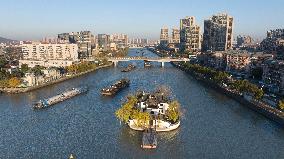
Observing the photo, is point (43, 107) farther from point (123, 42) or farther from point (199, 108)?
point (123, 42)

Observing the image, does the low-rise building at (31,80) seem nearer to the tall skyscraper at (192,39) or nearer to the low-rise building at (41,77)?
the low-rise building at (41,77)

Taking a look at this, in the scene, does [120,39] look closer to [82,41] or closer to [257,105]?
[82,41]

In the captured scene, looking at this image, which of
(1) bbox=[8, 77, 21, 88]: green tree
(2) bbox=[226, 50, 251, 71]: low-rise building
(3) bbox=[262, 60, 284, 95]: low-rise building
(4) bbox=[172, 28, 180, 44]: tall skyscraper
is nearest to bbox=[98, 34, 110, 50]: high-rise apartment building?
(4) bbox=[172, 28, 180, 44]: tall skyscraper

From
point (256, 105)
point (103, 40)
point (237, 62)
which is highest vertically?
point (103, 40)

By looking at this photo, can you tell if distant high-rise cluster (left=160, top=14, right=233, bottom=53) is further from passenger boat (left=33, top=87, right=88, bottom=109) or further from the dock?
the dock

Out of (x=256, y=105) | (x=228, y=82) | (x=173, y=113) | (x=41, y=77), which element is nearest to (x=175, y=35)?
(x=228, y=82)

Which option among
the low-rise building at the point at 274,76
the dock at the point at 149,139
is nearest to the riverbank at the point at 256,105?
the low-rise building at the point at 274,76

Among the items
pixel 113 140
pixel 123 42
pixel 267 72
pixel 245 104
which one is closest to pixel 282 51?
pixel 267 72
